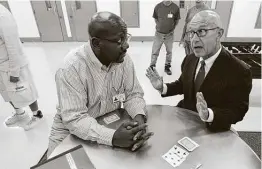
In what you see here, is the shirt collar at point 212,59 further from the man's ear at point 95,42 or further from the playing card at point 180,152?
the man's ear at point 95,42

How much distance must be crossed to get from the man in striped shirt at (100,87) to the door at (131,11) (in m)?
4.51

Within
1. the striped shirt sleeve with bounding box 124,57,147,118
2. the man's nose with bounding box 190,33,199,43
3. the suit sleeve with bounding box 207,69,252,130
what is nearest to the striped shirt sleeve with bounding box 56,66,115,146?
the striped shirt sleeve with bounding box 124,57,147,118

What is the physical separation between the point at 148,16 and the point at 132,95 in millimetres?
4669

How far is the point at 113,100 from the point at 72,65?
1.55 feet

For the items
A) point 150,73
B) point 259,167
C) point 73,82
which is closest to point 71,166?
point 73,82

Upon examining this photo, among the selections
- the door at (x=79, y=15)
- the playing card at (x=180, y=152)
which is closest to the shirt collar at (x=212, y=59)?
the playing card at (x=180, y=152)

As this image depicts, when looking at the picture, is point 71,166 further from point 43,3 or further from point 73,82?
point 43,3

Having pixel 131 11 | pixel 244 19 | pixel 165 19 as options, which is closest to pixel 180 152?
pixel 165 19

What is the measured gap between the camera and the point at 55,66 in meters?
5.73

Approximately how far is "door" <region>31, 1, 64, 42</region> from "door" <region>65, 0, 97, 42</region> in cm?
34

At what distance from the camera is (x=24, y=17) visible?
22.6ft

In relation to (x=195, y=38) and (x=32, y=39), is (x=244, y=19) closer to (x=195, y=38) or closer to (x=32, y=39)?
(x=195, y=38)

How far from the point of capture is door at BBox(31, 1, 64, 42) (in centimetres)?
663

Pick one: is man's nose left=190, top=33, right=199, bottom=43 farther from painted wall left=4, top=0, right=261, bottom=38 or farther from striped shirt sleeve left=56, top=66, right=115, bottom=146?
painted wall left=4, top=0, right=261, bottom=38
